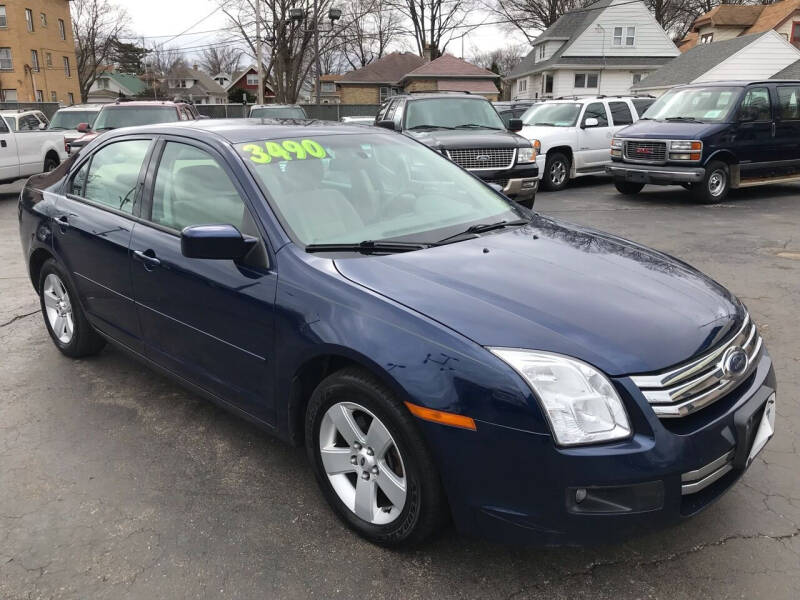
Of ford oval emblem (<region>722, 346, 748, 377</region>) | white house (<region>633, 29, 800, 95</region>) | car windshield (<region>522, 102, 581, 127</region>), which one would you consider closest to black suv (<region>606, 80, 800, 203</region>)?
car windshield (<region>522, 102, 581, 127</region>)

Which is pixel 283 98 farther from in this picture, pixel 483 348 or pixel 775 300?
pixel 483 348

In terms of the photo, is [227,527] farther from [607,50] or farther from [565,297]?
[607,50]

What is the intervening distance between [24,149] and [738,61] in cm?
3611

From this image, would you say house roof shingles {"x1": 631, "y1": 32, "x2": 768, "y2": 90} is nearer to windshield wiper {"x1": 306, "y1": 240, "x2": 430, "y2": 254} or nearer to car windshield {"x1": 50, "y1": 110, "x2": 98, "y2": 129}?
car windshield {"x1": 50, "y1": 110, "x2": 98, "y2": 129}

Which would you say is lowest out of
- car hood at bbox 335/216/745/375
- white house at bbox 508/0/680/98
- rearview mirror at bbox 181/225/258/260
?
car hood at bbox 335/216/745/375

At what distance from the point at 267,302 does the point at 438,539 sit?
1207mm

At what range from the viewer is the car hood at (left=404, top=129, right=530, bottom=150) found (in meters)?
9.93

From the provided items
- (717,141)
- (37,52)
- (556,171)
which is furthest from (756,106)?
(37,52)

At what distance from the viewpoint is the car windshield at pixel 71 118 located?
16.2 meters

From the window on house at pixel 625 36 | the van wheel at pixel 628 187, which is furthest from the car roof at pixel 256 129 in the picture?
the window on house at pixel 625 36

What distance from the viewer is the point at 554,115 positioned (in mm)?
14016

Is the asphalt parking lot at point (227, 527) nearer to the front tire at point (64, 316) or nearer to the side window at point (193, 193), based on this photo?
the front tire at point (64, 316)

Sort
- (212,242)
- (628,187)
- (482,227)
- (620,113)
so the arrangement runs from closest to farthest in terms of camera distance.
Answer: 1. (212,242)
2. (482,227)
3. (628,187)
4. (620,113)

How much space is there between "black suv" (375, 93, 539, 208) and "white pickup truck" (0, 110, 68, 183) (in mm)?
7574
